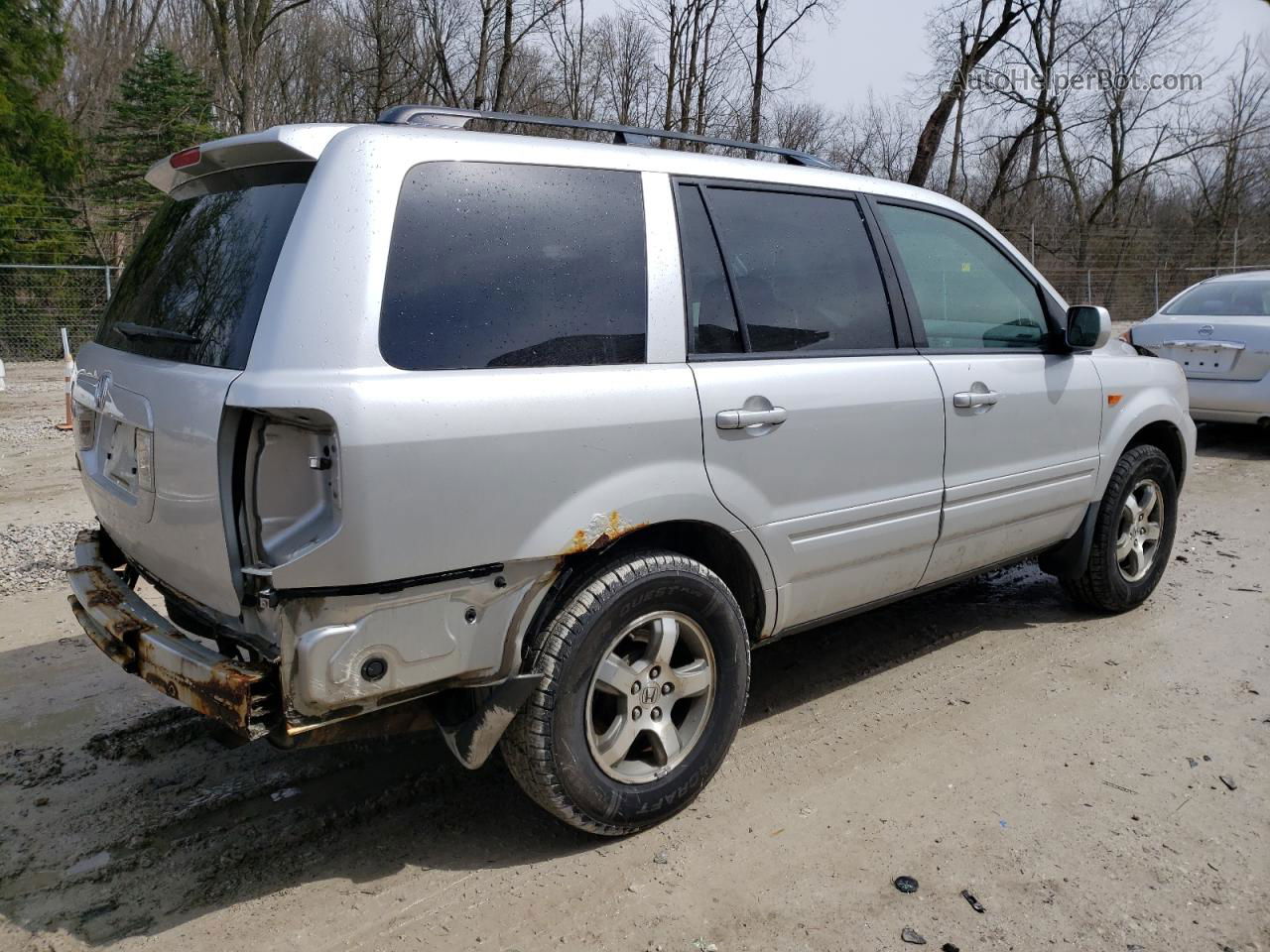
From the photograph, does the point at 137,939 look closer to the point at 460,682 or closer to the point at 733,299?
the point at 460,682

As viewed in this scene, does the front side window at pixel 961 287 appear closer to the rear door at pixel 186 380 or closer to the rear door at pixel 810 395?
the rear door at pixel 810 395

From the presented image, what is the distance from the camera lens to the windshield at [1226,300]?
30.0 feet

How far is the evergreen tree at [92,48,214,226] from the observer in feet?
67.7

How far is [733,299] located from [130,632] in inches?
80.1

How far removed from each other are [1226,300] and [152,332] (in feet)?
31.3

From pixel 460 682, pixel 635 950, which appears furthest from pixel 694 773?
pixel 460 682

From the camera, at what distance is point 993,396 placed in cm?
396

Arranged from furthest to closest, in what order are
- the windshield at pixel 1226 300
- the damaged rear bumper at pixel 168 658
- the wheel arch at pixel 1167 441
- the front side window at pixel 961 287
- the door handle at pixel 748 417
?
the windshield at pixel 1226 300
the wheel arch at pixel 1167 441
the front side window at pixel 961 287
the door handle at pixel 748 417
the damaged rear bumper at pixel 168 658

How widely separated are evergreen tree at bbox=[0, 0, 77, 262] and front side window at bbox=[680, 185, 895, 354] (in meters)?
17.8

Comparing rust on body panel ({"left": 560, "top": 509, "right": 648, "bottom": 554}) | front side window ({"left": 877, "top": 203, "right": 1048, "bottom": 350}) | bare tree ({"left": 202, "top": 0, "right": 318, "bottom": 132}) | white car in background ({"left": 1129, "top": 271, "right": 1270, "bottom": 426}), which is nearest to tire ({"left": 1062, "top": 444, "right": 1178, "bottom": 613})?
front side window ({"left": 877, "top": 203, "right": 1048, "bottom": 350})

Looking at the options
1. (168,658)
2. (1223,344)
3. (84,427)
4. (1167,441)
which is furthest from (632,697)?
(1223,344)

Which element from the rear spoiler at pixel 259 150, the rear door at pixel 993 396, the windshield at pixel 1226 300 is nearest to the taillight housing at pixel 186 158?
the rear spoiler at pixel 259 150

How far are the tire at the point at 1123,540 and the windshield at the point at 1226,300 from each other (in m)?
5.04

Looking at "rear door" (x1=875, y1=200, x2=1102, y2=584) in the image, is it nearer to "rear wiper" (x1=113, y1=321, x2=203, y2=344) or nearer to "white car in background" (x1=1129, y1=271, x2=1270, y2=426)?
"rear wiper" (x1=113, y1=321, x2=203, y2=344)
